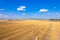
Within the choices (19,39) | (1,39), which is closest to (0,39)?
(1,39)

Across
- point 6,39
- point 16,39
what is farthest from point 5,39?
point 16,39

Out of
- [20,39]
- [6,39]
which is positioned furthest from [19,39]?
[6,39]

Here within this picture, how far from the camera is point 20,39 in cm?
1371

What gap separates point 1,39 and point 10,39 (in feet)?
2.79

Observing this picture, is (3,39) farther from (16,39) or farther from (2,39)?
(16,39)

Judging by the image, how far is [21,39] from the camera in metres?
13.7

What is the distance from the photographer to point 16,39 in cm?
1359

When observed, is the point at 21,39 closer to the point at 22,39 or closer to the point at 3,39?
the point at 22,39

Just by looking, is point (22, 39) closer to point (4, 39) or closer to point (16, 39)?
point (16, 39)

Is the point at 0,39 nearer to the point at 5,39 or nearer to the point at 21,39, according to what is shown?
the point at 5,39

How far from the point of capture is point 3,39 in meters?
13.3

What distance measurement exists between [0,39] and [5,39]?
0.49m

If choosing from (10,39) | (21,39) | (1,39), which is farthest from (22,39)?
(1,39)

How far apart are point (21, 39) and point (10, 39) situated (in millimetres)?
1082
